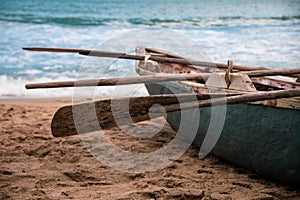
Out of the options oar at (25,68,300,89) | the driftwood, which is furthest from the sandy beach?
oar at (25,68,300,89)

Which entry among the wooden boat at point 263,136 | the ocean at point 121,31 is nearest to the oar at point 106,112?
the wooden boat at point 263,136

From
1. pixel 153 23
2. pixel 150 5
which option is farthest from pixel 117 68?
pixel 150 5

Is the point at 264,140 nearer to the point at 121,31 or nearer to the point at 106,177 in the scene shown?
the point at 106,177

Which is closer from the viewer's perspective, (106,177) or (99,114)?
(99,114)

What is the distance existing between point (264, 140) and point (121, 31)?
12121 mm

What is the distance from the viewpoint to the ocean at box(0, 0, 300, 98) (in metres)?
7.20

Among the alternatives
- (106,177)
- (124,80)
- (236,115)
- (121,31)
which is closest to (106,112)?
(124,80)

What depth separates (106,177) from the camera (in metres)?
2.83

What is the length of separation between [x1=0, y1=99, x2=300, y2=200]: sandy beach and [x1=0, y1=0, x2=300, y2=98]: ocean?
224 centimetres

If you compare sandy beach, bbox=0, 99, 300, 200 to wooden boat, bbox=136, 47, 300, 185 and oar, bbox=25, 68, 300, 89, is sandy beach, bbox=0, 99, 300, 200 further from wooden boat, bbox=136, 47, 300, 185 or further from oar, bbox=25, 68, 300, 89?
oar, bbox=25, 68, 300, 89

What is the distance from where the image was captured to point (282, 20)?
15867 mm

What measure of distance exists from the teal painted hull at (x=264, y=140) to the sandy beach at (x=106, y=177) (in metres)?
0.11

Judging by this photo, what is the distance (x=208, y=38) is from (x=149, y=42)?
2.15 meters

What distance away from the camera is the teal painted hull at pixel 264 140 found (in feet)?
8.16
